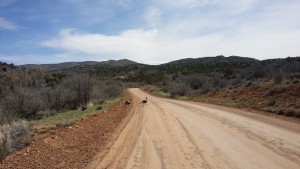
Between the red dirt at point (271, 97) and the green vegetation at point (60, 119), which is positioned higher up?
the red dirt at point (271, 97)

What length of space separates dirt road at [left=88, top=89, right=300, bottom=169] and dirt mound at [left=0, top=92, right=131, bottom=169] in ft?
1.79

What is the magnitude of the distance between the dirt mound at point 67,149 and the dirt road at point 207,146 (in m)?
0.54

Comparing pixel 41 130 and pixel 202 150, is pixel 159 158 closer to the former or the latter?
pixel 202 150

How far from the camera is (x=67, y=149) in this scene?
12180 mm

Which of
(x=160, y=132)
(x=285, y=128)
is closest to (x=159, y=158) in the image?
(x=160, y=132)

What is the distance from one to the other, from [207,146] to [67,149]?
180 inches

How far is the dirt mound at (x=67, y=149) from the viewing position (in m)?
10.1

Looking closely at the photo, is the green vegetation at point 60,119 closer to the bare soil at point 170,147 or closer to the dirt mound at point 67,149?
the dirt mound at point 67,149

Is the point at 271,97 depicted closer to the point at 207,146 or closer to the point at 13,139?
the point at 207,146

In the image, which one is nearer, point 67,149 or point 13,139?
point 67,149

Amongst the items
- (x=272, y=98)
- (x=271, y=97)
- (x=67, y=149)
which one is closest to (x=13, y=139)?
(x=67, y=149)

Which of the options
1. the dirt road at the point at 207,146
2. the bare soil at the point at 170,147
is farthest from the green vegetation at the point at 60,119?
the dirt road at the point at 207,146

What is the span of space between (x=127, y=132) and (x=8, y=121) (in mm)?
6423

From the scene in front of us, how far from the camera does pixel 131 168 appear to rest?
9281 millimetres
